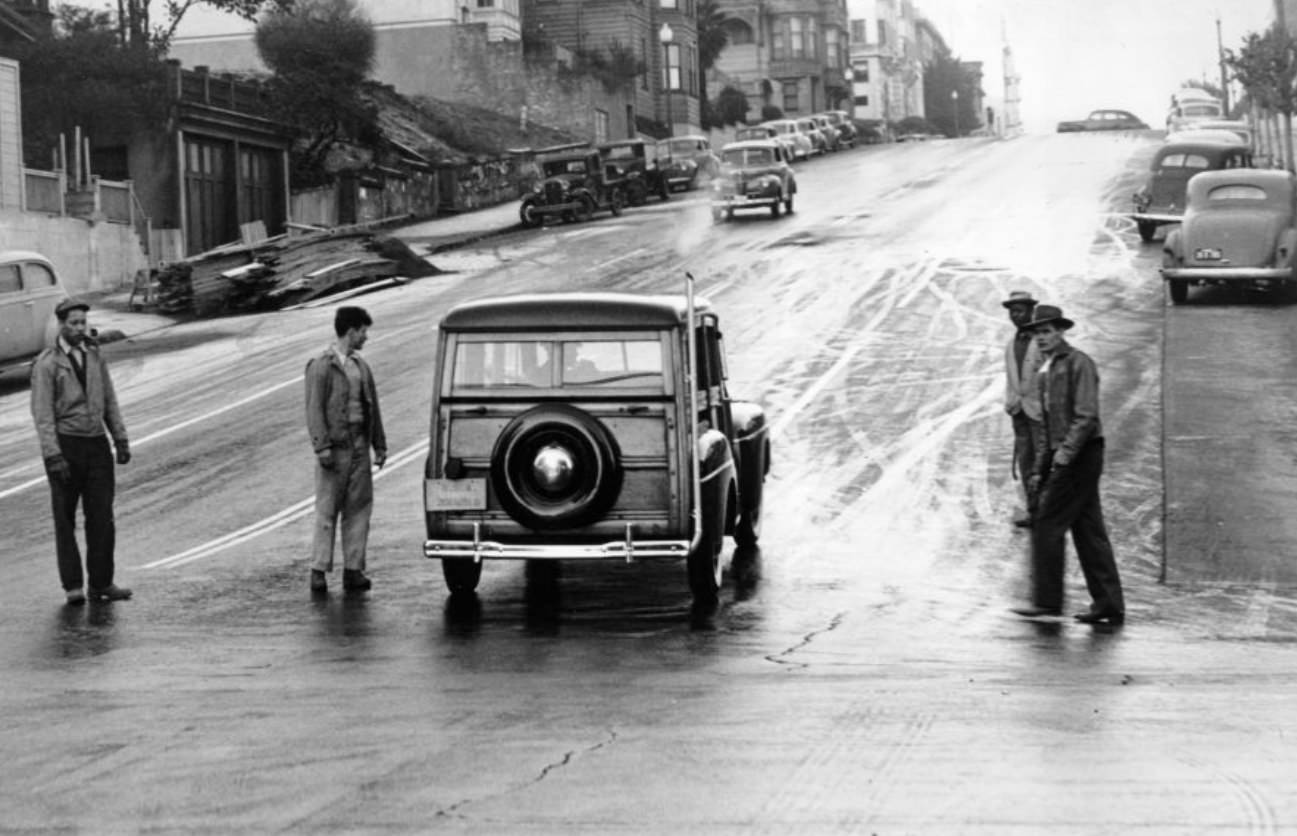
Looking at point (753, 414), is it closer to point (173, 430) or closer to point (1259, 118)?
point (173, 430)

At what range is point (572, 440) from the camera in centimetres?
1266

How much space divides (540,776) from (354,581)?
6.30m

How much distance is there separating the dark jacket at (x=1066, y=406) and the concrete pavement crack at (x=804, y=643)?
1716 millimetres

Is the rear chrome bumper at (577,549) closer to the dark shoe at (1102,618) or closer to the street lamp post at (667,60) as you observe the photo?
the dark shoe at (1102,618)

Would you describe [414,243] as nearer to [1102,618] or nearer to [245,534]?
[245,534]

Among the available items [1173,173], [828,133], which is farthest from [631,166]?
[828,133]

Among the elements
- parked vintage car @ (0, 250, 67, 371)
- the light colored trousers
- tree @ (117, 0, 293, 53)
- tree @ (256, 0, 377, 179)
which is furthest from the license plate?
tree @ (256, 0, 377, 179)

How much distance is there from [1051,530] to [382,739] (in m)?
5.51

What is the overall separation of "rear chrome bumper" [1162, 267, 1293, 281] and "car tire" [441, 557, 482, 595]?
66.1 ft

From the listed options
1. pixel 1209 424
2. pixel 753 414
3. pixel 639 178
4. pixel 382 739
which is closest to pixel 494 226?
pixel 639 178

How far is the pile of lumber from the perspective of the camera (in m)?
37.6

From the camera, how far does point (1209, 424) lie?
67.9 ft

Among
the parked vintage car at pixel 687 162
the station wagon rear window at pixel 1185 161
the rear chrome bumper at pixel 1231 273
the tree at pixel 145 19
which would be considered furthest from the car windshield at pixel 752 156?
the rear chrome bumper at pixel 1231 273

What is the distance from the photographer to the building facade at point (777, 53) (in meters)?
122
